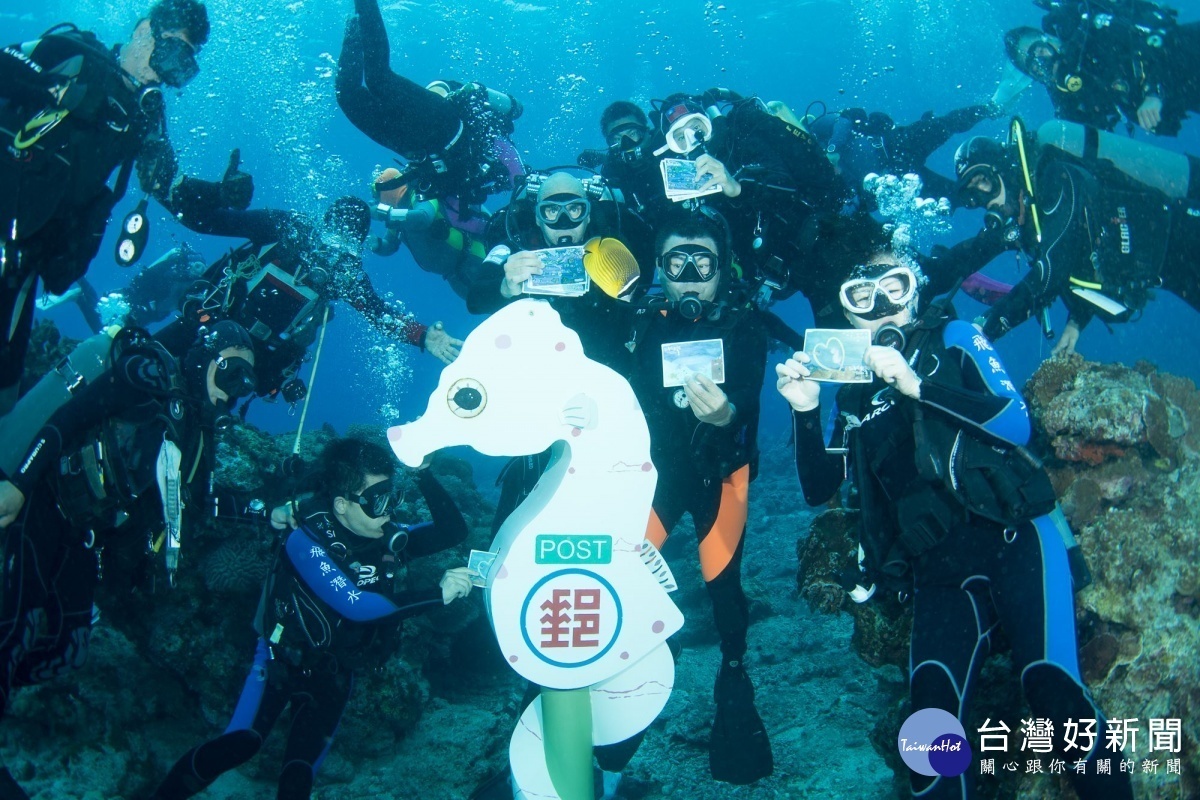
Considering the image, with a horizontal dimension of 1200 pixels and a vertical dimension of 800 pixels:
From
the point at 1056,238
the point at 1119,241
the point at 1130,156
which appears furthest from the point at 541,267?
the point at 1130,156

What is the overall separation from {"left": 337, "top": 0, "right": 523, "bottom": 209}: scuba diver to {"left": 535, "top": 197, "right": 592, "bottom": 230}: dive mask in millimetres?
2751

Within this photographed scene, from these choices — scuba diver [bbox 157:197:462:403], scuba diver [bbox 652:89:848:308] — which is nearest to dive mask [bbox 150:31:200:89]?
scuba diver [bbox 157:197:462:403]

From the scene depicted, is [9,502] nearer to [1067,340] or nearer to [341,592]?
[341,592]

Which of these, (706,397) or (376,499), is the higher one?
(706,397)

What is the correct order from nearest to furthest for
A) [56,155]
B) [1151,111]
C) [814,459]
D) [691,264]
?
[56,155] → [814,459] → [691,264] → [1151,111]

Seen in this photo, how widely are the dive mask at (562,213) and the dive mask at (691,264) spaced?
0.95 meters

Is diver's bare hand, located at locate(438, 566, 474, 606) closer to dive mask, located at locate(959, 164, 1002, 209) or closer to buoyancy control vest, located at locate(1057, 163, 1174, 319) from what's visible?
buoyancy control vest, located at locate(1057, 163, 1174, 319)

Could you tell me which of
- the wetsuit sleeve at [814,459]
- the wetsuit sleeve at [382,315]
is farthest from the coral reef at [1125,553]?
the wetsuit sleeve at [382,315]

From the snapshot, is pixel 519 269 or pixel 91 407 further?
pixel 519 269

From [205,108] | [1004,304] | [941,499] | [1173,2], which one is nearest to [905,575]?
[941,499]

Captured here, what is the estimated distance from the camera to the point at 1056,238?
462 cm

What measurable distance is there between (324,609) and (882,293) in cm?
396

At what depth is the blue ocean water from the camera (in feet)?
98.1

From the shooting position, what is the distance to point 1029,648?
289 cm
